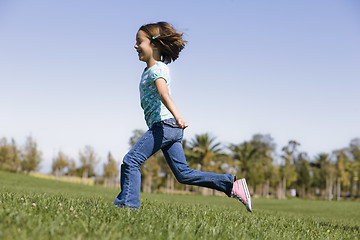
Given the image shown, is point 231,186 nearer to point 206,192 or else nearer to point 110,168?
point 206,192

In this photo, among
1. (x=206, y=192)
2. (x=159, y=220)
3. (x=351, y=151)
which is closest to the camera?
(x=159, y=220)

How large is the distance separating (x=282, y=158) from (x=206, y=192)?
62.6 ft

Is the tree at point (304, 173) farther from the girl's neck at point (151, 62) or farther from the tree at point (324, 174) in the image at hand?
the girl's neck at point (151, 62)

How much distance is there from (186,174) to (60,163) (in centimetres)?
4841

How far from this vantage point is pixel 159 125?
418 centimetres

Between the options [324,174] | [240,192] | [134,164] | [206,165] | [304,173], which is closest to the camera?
[134,164]

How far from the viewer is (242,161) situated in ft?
183

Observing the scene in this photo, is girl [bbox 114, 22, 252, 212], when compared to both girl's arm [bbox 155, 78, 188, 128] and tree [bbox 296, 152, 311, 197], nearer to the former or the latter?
girl's arm [bbox 155, 78, 188, 128]

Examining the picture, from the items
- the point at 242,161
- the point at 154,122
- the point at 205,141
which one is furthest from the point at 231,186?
the point at 242,161

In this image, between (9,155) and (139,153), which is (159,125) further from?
(9,155)

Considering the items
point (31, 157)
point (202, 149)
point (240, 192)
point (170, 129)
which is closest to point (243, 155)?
point (202, 149)

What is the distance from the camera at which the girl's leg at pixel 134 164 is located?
13.5 ft

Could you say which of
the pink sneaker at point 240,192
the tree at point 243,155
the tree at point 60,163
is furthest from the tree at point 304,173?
the pink sneaker at point 240,192

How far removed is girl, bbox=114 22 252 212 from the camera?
163 inches
